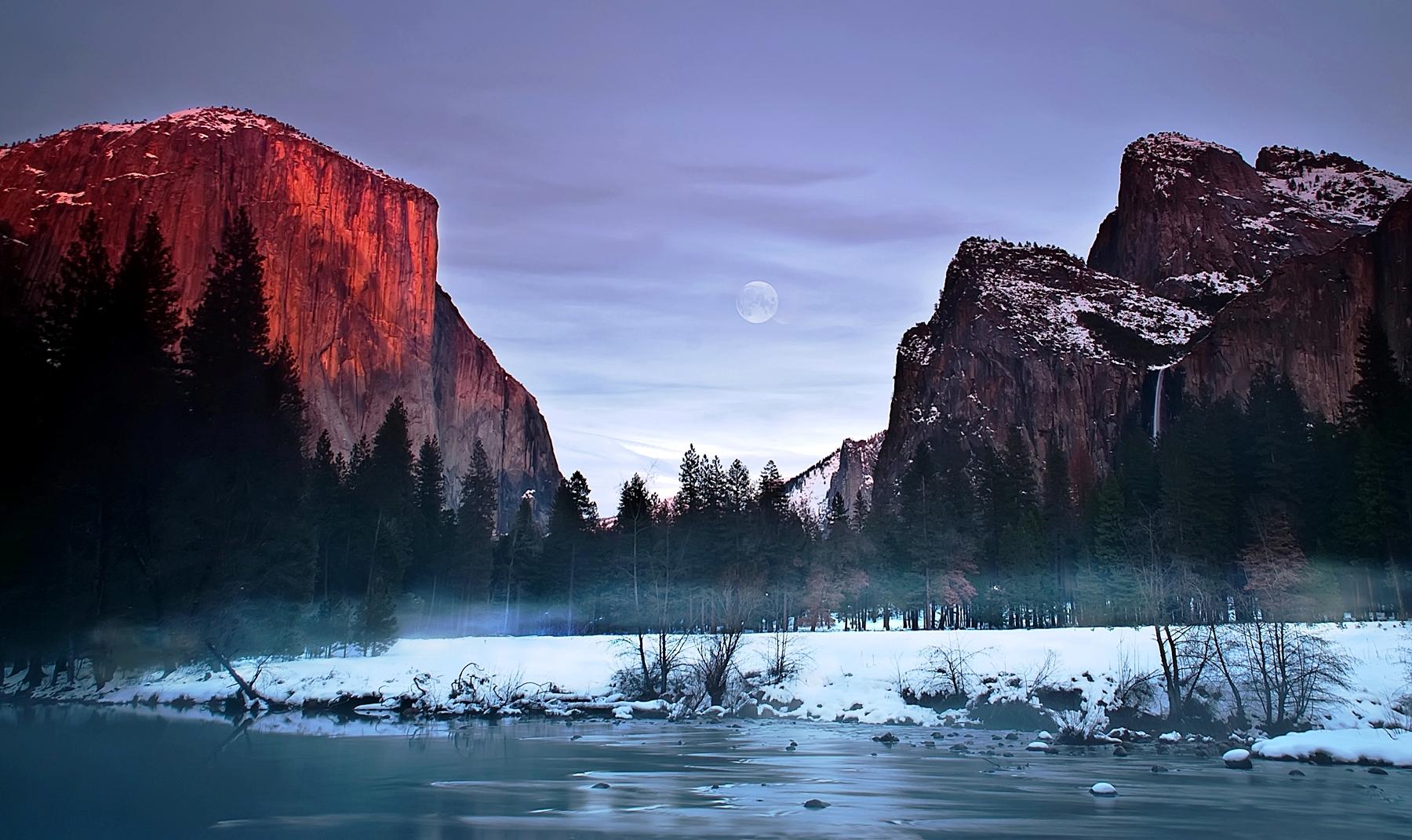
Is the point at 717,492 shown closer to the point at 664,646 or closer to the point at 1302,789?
the point at 664,646

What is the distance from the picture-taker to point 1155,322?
15688 cm

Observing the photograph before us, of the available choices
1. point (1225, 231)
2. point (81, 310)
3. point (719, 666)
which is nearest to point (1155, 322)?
point (1225, 231)

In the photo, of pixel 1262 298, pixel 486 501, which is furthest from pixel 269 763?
pixel 1262 298

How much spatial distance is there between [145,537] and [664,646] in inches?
730

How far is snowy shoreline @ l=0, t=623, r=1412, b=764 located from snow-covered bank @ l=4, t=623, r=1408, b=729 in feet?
0.21

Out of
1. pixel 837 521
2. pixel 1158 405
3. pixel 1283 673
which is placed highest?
pixel 1158 405

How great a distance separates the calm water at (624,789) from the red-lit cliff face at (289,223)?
102582 millimetres

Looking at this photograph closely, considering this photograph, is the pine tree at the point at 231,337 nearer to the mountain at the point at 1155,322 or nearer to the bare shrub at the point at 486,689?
the bare shrub at the point at 486,689

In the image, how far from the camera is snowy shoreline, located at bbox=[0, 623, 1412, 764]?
3353 cm

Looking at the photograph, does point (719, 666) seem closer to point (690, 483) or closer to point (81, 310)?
point (81, 310)

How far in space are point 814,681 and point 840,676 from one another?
41.8 inches

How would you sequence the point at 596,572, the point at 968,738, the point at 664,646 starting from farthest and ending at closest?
the point at 596,572
the point at 664,646
the point at 968,738

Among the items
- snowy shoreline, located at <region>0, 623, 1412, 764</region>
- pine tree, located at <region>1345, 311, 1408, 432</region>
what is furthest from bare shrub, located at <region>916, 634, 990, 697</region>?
pine tree, located at <region>1345, 311, 1408, 432</region>

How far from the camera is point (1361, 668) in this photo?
31969 mm
